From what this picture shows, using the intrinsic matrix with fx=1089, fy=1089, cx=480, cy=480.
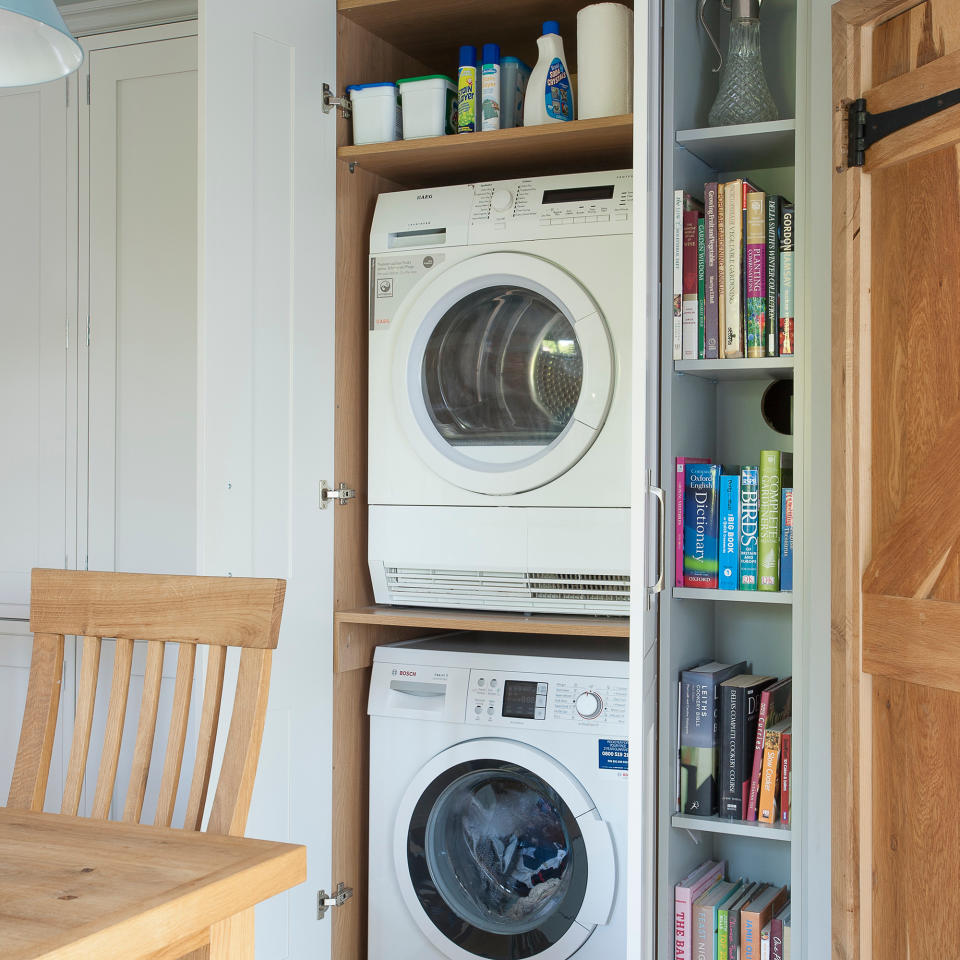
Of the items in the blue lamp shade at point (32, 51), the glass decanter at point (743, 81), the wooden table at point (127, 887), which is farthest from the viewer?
the glass decanter at point (743, 81)

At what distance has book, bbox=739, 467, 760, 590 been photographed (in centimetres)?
205

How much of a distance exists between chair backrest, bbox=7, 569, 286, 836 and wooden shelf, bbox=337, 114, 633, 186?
4.27 feet

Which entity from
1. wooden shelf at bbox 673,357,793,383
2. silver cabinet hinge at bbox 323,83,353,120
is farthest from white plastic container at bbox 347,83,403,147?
wooden shelf at bbox 673,357,793,383

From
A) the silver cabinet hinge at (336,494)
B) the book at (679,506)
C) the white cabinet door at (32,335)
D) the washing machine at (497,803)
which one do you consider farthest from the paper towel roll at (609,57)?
the white cabinet door at (32,335)

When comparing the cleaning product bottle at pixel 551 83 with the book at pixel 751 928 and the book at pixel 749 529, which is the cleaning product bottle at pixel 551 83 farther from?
the book at pixel 751 928

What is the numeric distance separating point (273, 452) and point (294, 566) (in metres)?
0.24

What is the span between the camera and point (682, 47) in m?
2.09

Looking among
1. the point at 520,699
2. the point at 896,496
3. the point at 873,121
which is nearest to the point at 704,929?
the point at 520,699

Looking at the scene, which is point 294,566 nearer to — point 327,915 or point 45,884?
point 327,915

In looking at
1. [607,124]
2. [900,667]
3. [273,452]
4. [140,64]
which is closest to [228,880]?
[900,667]

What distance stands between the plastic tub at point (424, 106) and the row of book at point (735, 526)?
37.8 inches

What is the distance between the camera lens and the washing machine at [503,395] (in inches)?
88.6

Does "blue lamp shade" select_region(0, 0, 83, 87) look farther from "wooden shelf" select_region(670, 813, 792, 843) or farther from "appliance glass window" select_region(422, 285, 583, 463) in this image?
"wooden shelf" select_region(670, 813, 792, 843)

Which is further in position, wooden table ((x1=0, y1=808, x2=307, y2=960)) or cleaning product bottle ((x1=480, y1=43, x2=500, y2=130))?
cleaning product bottle ((x1=480, y1=43, x2=500, y2=130))
